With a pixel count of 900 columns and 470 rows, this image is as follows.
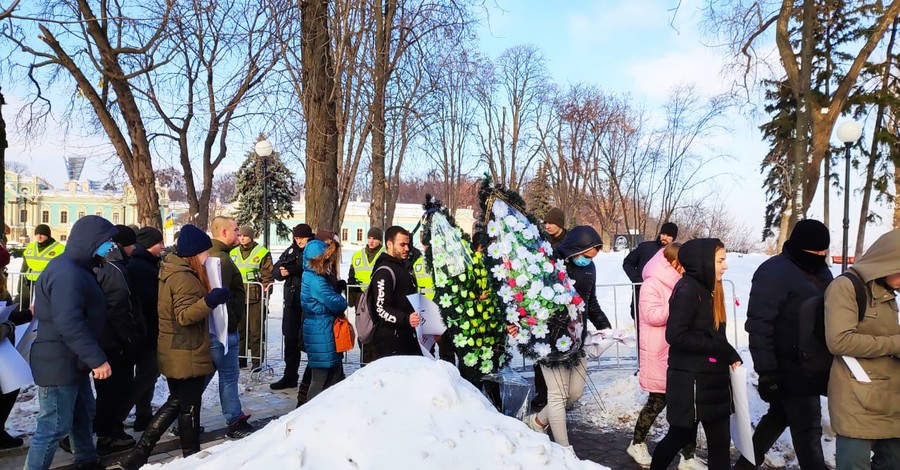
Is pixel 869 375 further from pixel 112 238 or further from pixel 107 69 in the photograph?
pixel 107 69

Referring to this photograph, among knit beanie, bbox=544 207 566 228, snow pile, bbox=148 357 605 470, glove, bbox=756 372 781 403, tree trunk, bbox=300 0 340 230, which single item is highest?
tree trunk, bbox=300 0 340 230

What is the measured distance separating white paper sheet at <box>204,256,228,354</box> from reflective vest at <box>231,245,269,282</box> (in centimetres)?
326

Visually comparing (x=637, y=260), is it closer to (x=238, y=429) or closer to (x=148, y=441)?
(x=238, y=429)

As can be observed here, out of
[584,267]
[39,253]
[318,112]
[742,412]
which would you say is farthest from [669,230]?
[39,253]

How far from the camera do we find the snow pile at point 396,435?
2.48m

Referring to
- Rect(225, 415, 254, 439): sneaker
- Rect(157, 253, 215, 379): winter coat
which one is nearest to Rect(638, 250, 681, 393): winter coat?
Rect(157, 253, 215, 379): winter coat

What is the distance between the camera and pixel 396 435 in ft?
8.40

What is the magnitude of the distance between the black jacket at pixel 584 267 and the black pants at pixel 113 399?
13.2 ft

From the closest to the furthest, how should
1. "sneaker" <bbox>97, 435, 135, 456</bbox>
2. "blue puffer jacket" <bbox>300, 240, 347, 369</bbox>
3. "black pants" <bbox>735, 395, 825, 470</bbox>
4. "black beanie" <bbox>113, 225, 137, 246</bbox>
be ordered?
"black pants" <bbox>735, 395, 825, 470</bbox> < "sneaker" <bbox>97, 435, 135, 456</bbox> < "black beanie" <bbox>113, 225, 137, 246</bbox> < "blue puffer jacket" <bbox>300, 240, 347, 369</bbox>

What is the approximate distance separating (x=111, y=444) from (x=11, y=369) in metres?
1.02

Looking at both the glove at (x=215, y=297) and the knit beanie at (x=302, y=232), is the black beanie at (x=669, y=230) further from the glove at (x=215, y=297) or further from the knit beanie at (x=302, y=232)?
the glove at (x=215, y=297)

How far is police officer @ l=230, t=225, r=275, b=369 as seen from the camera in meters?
8.33

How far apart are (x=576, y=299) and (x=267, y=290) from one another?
193 inches

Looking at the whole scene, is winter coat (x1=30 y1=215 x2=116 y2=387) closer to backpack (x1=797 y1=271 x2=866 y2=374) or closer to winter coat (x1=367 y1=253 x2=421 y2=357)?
winter coat (x1=367 y1=253 x2=421 y2=357)
